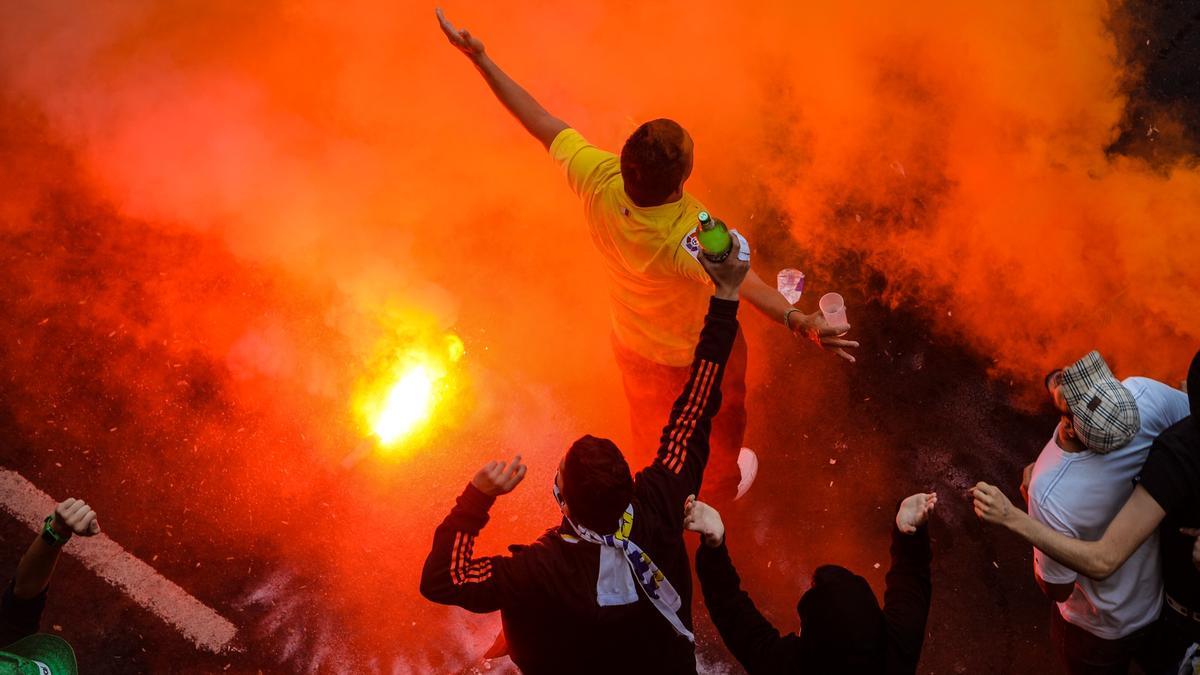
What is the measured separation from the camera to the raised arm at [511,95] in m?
4.19

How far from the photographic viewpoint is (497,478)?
3031mm

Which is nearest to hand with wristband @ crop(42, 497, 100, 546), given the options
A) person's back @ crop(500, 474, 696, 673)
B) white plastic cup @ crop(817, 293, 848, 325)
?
person's back @ crop(500, 474, 696, 673)

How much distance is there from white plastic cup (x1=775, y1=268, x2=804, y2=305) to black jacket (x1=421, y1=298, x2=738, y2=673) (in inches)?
104

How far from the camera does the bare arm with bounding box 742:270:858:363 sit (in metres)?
3.45

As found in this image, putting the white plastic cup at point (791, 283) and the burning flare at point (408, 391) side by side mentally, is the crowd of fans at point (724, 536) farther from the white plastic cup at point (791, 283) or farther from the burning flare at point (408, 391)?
the burning flare at point (408, 391)

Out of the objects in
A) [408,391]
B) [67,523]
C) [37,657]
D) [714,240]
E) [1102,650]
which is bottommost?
[1102,650]

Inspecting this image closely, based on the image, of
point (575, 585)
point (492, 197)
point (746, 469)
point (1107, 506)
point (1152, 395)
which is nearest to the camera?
point (575, 585)

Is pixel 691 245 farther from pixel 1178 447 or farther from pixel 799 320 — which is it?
pixel 1178 447

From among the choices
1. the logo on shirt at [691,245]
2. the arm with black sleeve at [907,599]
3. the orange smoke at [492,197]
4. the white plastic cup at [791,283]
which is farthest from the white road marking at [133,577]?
the white plastic cup at [791,283]

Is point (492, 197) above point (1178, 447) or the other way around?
above

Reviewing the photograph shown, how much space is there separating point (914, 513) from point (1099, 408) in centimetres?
85

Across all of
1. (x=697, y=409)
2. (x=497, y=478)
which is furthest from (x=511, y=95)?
(x=497, y=478)

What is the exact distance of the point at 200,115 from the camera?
22.2 feet

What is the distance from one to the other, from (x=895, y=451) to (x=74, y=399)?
5366 millimetres
